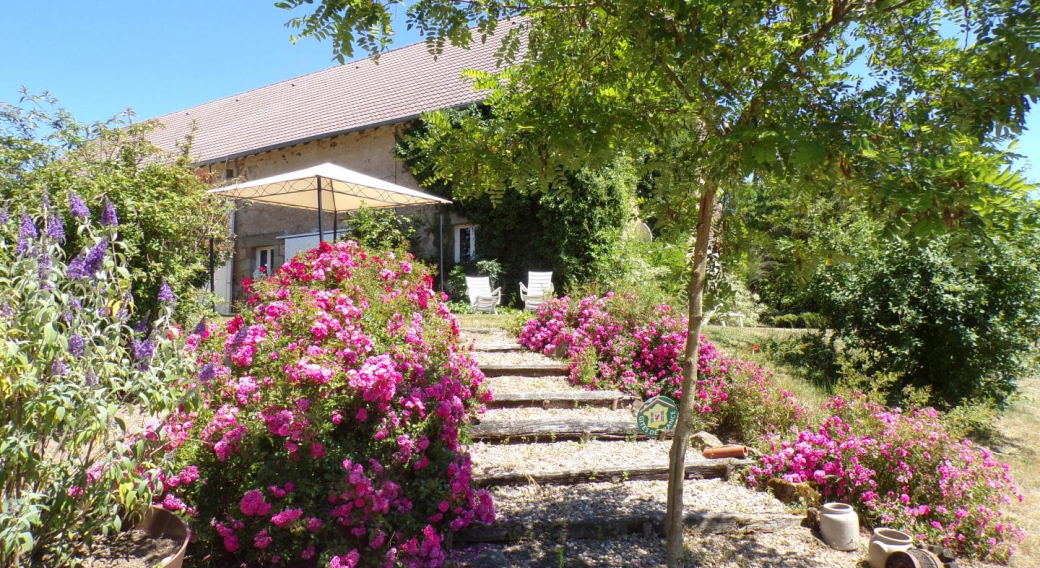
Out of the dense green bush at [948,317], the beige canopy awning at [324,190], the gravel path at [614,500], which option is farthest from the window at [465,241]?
the gravel path at [614,500]

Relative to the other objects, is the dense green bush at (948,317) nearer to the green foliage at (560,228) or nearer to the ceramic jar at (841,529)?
the ceramic jar at (841,529)

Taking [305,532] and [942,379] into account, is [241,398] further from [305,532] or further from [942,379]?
[942,379]

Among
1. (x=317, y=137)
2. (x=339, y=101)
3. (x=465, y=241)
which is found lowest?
(x=465, y=241)

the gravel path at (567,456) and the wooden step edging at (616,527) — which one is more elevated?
the gravel path at (567,456)

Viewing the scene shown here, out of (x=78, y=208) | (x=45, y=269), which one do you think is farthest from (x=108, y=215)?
(x=45, y=269)

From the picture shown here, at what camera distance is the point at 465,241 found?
43.7 ft

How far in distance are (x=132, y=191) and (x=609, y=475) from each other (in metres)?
5.70

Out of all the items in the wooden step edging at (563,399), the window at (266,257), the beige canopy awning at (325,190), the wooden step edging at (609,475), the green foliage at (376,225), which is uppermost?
the beige canopy awning at (325,190)

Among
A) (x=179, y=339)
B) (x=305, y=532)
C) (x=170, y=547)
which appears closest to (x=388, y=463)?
(x=305, y=532)

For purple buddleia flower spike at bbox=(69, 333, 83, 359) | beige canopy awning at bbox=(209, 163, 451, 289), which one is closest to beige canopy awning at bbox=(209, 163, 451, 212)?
beige canopy awning at bbox=(209, 163, 451, 289)

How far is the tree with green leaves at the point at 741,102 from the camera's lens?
181 cm

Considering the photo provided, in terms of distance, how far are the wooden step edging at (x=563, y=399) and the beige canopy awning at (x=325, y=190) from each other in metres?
4.97

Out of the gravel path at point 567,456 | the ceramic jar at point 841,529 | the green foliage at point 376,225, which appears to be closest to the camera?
the ceramic jar at point 841,529

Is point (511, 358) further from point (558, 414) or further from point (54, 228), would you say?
point (54, 228)
